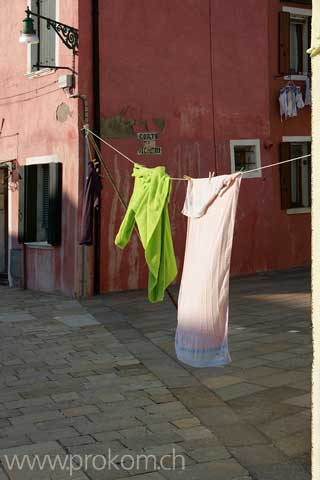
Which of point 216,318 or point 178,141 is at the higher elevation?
point 178,141

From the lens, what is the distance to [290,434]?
17.0 feet

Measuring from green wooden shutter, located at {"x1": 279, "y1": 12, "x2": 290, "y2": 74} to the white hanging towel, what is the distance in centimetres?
928

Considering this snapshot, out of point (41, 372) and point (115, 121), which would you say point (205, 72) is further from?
point (41, 372)

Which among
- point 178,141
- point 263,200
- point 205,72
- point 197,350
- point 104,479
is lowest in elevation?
point 104,479

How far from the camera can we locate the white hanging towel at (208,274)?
549 cm

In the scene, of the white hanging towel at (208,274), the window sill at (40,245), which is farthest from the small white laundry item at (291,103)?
the white hanging towel at (208,274)

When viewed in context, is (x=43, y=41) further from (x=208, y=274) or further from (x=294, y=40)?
(x=208, y=274)

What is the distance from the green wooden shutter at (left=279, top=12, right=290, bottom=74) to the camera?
47.3ft

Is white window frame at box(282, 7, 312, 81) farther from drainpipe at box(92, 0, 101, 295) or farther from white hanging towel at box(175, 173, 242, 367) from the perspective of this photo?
white hanging towel at box(175, 173, 242, 367)

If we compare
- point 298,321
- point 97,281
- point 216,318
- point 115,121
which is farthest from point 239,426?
point 115,121

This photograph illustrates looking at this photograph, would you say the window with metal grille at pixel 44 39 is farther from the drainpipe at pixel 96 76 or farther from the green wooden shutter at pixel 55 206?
the green wooden shutter at pixel 55 206

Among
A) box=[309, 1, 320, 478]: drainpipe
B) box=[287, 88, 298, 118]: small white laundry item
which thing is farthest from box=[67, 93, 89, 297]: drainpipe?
box=[309, 1, 320, 478]: drainpipe

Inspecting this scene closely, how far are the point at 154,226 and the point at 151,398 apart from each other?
1.51m

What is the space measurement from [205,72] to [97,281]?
445cm
